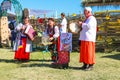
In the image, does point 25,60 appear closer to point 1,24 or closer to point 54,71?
point 54,71

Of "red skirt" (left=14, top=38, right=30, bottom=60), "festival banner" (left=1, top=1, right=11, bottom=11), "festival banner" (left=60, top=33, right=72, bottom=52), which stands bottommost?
"red skirt" (left=14, top=38, right=30, bottom=60)

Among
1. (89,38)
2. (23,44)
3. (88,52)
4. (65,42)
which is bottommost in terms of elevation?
(88,52)

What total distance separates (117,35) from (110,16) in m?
0.95

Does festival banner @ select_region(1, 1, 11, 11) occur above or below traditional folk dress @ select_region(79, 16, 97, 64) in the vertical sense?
above

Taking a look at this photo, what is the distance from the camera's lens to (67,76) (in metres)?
9.16

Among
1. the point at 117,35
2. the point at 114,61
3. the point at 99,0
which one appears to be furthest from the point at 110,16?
the point at 114,61

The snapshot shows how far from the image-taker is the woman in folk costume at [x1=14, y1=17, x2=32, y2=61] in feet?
39.4

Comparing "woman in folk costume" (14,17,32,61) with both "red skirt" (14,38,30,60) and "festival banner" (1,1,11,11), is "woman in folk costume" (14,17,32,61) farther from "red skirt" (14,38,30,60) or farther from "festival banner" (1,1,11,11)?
"festival banner" (1,1,11,11)

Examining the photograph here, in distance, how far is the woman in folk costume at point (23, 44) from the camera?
39.4 ft

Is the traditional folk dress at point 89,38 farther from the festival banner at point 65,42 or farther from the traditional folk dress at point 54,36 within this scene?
the traditional folk dress at point 54,36

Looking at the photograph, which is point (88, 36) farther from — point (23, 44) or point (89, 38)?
point (23, 44)

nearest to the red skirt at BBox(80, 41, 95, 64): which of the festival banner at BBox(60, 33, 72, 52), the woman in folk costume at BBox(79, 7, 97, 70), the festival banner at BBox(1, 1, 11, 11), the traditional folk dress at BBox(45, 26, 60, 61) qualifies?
the woman in folk costume at BBox(79, 7, 97, 70)

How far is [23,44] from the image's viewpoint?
39.8 feet

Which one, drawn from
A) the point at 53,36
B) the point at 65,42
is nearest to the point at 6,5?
the point at 53,36
